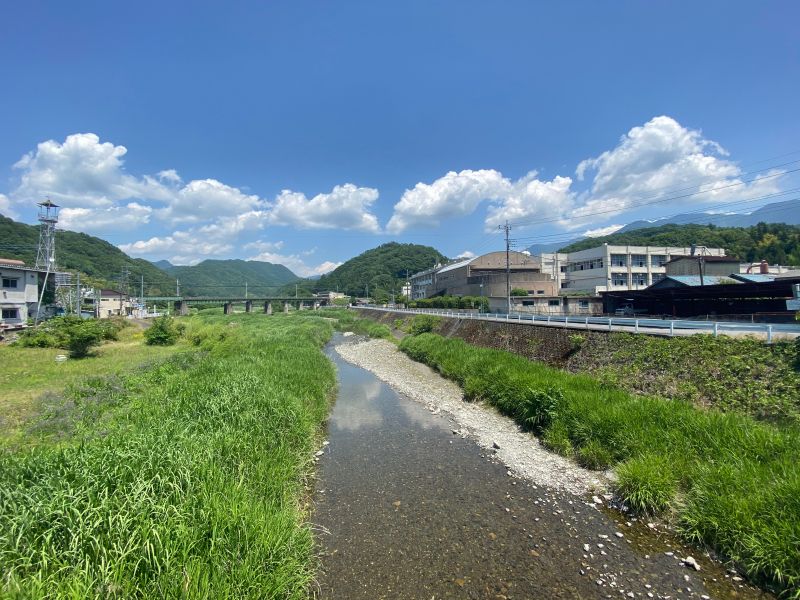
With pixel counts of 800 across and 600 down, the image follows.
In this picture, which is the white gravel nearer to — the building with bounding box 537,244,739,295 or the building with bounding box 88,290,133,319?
the building with bounding box 537,244,739,295

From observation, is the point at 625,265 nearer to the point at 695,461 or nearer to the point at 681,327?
the point at 681,327

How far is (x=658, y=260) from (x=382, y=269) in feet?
331

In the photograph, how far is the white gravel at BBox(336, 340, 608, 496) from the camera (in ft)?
26.9

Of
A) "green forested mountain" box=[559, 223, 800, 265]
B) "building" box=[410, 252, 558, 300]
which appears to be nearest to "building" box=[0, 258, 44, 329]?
"building" box=[410, 252, 558, 300]

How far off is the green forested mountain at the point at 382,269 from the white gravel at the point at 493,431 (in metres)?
107

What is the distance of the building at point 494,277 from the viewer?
59.1 meters

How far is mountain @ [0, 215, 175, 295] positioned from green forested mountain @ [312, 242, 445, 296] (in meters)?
63.3

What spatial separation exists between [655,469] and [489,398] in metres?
7.71

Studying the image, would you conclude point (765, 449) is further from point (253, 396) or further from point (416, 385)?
point (416, 385)

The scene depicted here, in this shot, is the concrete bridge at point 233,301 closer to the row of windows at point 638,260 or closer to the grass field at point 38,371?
the grass field at point 38,371

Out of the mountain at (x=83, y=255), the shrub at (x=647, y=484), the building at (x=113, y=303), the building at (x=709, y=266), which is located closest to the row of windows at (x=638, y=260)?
the building at (x=709, y=266)

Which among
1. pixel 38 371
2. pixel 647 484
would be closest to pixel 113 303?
pixel 38 371

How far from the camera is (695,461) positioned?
6.98 m

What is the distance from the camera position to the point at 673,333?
13867 millimetres
